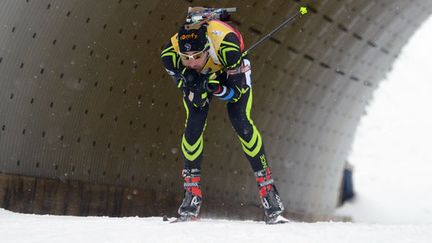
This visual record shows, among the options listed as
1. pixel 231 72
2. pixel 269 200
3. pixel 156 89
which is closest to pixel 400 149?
pixel 156 89

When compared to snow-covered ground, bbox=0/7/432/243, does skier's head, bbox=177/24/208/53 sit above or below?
above

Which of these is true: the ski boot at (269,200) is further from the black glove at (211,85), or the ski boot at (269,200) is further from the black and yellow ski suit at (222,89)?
the black glove at (211,85)

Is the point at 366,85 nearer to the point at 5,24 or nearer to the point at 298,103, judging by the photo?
the point at 298,103

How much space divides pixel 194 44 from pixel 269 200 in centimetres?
181

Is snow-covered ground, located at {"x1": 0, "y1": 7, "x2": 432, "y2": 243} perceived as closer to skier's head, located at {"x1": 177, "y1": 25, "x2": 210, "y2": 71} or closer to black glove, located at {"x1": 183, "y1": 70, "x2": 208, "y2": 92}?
black glove, located at {"x1": 183, "y1": 70, "x2": 208, "y2": 92}

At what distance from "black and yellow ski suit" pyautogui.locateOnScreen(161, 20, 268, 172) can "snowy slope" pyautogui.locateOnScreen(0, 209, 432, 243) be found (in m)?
0.96

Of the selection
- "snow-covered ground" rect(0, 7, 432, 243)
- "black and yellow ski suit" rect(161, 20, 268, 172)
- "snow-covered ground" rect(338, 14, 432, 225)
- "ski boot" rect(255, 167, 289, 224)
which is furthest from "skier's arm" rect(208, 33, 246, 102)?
"snow-covered ground" rect(338, 14, 432, 225)

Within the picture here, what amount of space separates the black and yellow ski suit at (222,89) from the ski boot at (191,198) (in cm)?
8

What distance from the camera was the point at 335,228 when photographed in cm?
803

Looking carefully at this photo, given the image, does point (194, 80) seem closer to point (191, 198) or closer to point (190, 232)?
point (191, 198)

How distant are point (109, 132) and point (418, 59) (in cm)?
3802

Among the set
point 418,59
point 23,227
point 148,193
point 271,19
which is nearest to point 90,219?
point 23,227

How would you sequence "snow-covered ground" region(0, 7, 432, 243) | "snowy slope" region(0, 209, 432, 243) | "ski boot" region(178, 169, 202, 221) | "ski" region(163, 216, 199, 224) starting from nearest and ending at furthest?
"snowy slope" region(0, 209, 432, 243) < "snow-covered ground" region(0, 7, 432, 243) < "ski" region(163, 216, 199, 224) < "ski boot" region(178, 169, 202, 221)

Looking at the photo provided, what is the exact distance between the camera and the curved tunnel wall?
10.5 metres
